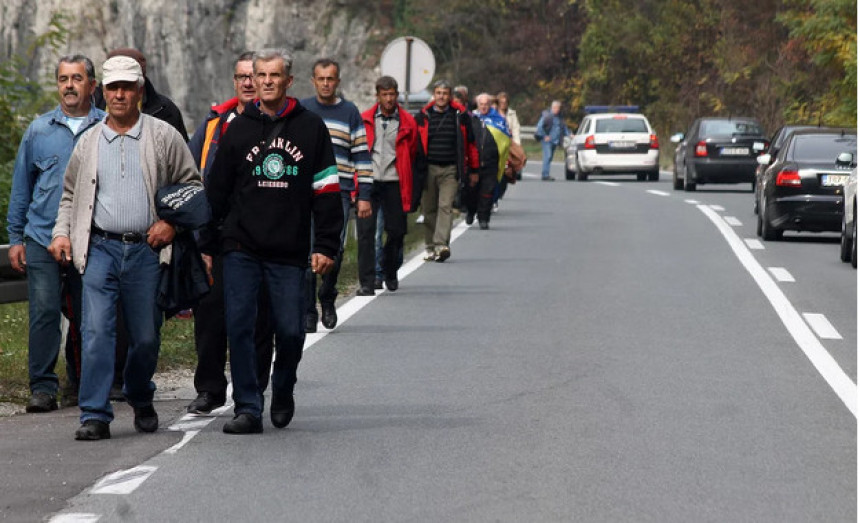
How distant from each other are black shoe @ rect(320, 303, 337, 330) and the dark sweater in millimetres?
4579

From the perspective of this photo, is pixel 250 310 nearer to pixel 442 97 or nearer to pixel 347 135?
pixel 347 135

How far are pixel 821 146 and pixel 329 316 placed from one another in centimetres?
1096

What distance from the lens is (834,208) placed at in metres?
21.7

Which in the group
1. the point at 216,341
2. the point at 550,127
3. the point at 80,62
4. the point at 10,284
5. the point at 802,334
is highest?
the point at 80,62

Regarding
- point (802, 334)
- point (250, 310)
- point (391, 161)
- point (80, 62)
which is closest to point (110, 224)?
point (250, 310)

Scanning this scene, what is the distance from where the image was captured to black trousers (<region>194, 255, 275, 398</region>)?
28.8 feet

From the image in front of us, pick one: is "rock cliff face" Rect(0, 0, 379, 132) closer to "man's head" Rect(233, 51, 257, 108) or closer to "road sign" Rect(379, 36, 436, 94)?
"road sign" Rect(379, 36, 436, 94)

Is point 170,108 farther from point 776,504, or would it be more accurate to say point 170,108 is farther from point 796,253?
point 796,253

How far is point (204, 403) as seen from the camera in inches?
352

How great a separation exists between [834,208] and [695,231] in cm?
239

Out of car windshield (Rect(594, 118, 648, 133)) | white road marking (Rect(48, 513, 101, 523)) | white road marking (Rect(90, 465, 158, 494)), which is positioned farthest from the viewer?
car windshield (Rect(594, 118, 648, 133))

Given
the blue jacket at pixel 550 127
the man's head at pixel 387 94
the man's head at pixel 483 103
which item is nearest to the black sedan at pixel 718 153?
the blue jacket at pixel 550 127

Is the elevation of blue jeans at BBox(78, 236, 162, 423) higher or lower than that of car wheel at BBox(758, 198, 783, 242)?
higher

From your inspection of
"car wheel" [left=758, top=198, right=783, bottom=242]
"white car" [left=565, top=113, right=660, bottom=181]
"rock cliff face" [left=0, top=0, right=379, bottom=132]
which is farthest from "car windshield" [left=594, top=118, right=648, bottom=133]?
"rock cliff face" [left=0, top=0, right=379, bottom=132]
